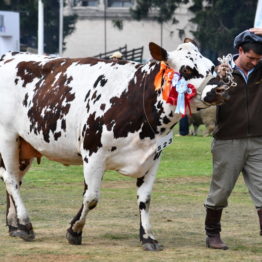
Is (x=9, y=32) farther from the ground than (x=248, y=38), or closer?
closer

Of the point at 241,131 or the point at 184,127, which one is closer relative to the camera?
the point at 241,131

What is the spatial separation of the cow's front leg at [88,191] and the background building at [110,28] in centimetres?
7332

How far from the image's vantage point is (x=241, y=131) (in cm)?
1097

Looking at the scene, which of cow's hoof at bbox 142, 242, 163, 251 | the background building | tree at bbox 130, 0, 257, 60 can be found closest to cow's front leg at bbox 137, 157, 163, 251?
cow's hoof at bbox 142, 242, 163, 251

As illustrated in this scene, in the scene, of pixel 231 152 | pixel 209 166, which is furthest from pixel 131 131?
pixel 209 166

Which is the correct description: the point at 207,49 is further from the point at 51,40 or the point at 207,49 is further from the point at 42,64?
the point at 42,64

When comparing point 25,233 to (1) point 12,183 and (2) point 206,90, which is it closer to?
(1) point 12,183

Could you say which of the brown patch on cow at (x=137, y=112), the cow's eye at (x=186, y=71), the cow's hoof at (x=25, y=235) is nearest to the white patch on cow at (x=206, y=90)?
the cow's eye at (x=186, y=71)

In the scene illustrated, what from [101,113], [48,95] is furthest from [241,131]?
[48,95]

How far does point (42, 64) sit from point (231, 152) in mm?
Answer: 2469

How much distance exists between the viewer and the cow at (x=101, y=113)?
36.2 ft

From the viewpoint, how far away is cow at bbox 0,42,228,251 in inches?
435

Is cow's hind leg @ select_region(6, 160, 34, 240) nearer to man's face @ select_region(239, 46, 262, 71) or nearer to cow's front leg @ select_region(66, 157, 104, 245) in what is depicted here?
cow's front leg @ select_region(66, 157, 104, 245)

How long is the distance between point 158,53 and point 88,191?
152cm
